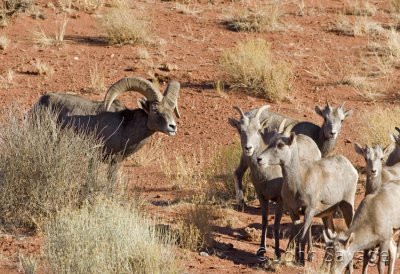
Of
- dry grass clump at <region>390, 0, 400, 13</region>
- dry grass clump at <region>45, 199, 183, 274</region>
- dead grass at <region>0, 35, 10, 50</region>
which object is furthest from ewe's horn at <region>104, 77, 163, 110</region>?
dry grass clump at <region>390, 0, 400, 13</region>

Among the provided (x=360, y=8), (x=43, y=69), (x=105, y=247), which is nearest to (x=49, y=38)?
(x=43, y=69)

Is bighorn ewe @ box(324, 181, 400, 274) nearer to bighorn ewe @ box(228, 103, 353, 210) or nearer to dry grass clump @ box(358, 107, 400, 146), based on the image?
bighorn ewe @ box(228, 103, 353, 210)

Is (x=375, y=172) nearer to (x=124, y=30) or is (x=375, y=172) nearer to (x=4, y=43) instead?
(x=124, y=30)

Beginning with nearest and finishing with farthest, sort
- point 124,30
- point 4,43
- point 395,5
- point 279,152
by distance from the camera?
point 279,152 < point 4,43 < point 124,30 < point 395,5

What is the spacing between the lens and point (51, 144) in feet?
45.1

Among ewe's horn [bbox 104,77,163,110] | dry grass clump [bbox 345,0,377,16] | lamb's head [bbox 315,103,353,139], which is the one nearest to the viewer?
ewe's horn [bbox 104,77,163,110]

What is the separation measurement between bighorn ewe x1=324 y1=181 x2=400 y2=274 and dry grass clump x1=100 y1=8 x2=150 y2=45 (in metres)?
13.2

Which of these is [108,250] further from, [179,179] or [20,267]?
[179,179]

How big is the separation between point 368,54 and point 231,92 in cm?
411

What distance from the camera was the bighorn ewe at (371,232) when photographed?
464 inches

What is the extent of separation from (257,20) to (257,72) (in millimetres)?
4179

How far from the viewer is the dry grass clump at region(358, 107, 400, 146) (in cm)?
1905

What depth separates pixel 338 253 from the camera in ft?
38.5

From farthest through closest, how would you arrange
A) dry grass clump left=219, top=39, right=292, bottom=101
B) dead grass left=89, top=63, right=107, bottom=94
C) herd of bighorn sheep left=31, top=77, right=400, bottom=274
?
dead grass left=89, top=63, right=107, bottom=94, dry grass clump left=219, top=39, right=292, bottom=101, herd of bighorn sheep left=31, top=77, right=400, bottom=274
